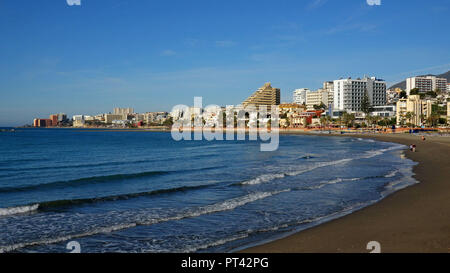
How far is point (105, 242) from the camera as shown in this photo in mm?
8750

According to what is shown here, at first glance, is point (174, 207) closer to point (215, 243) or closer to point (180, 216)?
point (180, 216)

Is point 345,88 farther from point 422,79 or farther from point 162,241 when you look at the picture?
point 162,241

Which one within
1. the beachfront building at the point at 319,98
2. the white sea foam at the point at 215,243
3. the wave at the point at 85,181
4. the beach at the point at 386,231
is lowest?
the wave at the point at 85,181

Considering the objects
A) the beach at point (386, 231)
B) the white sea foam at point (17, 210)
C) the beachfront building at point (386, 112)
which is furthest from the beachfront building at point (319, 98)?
the white sea foam at point (17, 210)

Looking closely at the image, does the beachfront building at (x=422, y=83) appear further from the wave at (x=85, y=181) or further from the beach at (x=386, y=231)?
the beach at (x=386, y=231)

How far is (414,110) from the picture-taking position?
106625 millimetres

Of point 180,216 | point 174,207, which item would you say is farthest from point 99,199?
point 180,216

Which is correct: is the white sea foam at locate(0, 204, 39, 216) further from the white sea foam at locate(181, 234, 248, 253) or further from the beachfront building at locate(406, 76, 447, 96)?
the beachfront building at locate(406, 76, 447, 96)

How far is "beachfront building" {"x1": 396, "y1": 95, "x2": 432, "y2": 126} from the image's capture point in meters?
106

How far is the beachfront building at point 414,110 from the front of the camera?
10607 centimetres

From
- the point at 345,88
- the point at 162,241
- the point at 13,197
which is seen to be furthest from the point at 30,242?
the point at 345,88
